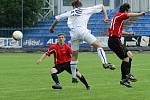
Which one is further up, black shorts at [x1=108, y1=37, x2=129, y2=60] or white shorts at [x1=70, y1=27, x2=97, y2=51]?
white shorts at [x1=70, y1=27, x2=97, y2=51]

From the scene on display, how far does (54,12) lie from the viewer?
264 feet

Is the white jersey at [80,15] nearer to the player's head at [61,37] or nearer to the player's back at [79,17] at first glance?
the player's back at [79,17]

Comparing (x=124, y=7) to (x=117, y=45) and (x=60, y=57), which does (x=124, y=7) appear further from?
(x=60, y=57)

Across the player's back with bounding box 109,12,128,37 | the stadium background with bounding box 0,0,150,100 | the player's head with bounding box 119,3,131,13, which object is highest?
the player's head with bounding box 119,3,131,13

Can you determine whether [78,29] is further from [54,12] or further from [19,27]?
[54,12]

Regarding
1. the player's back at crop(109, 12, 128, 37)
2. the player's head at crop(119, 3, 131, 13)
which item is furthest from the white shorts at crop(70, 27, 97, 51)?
the player's head at crop(119, 3, 131, 13)

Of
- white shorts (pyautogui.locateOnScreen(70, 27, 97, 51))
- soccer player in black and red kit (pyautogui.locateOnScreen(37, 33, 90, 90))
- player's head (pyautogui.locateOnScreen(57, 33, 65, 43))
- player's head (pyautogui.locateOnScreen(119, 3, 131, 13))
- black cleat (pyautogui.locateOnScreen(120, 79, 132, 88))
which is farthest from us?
soccer player in black and red kit (pyautogui.locateOnScreen(37, 33, 90, 90))

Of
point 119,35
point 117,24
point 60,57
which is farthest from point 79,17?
point 60,57

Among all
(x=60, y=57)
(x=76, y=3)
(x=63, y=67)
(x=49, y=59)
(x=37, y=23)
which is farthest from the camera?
(x=37, y=23)

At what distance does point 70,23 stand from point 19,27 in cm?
5678

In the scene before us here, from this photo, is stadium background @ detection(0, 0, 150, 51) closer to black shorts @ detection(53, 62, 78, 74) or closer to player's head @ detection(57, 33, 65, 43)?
black shorts @ detection(53, 62, 78, 74)

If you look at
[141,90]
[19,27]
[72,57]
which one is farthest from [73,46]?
[19,27]

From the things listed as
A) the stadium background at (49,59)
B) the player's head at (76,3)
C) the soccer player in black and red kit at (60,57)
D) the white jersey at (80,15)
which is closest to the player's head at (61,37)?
the soccer player in black and red kit at (60,57)

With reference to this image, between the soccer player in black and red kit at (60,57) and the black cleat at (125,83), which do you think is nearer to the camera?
the black cleat at (125,83)
